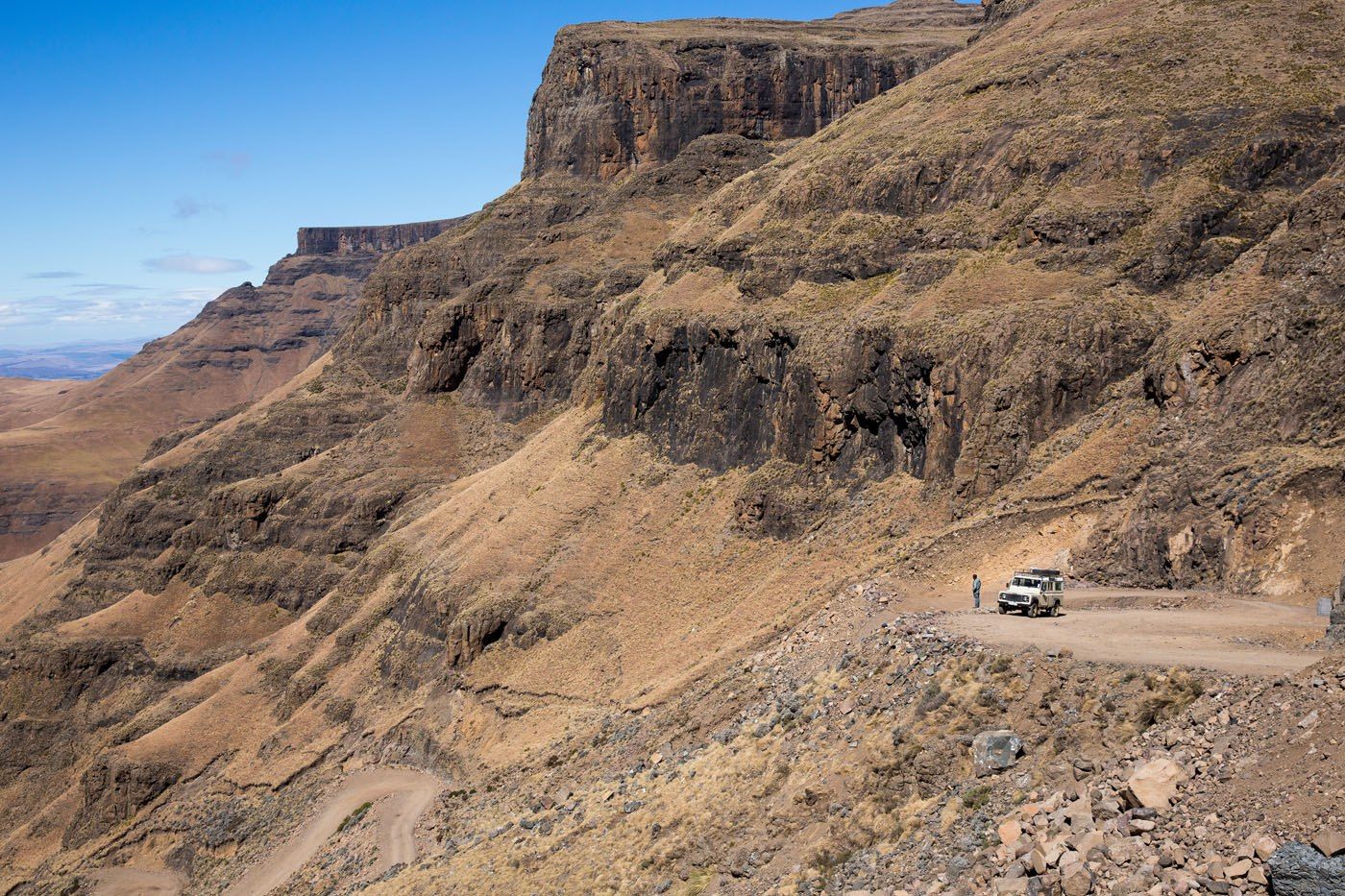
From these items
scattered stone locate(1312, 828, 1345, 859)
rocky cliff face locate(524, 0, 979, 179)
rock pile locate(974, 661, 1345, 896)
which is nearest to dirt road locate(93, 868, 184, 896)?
rock pile locate(974, 661, 1345, 896)

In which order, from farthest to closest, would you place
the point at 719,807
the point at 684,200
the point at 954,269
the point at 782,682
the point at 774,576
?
the point at 684,200 < the point at 954,269 < the point at 774,576 < the point at 782,682 < the point at 719,807

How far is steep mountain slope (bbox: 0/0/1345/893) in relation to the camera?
3158 centimetres

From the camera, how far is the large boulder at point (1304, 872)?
1633 centimetres

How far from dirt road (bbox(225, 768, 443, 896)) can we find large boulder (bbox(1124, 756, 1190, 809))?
37.5 metres

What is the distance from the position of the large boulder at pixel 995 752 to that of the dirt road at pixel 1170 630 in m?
3.12

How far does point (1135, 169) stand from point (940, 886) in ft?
136

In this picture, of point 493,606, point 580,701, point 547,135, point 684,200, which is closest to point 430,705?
point 493,606

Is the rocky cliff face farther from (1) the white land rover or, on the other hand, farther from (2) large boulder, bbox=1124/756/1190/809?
(2) large boulder, bbox=1124/756/1190/809

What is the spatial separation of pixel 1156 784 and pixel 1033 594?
13.8 m

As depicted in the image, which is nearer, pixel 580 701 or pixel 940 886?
pixel 940 886

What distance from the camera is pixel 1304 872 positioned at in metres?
16.6

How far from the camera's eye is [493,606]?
64500mm

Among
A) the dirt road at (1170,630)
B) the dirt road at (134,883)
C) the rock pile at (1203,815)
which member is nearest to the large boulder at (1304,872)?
the rock pile at (1203,815)

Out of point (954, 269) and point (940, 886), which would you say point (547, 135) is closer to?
point (954, 269)
